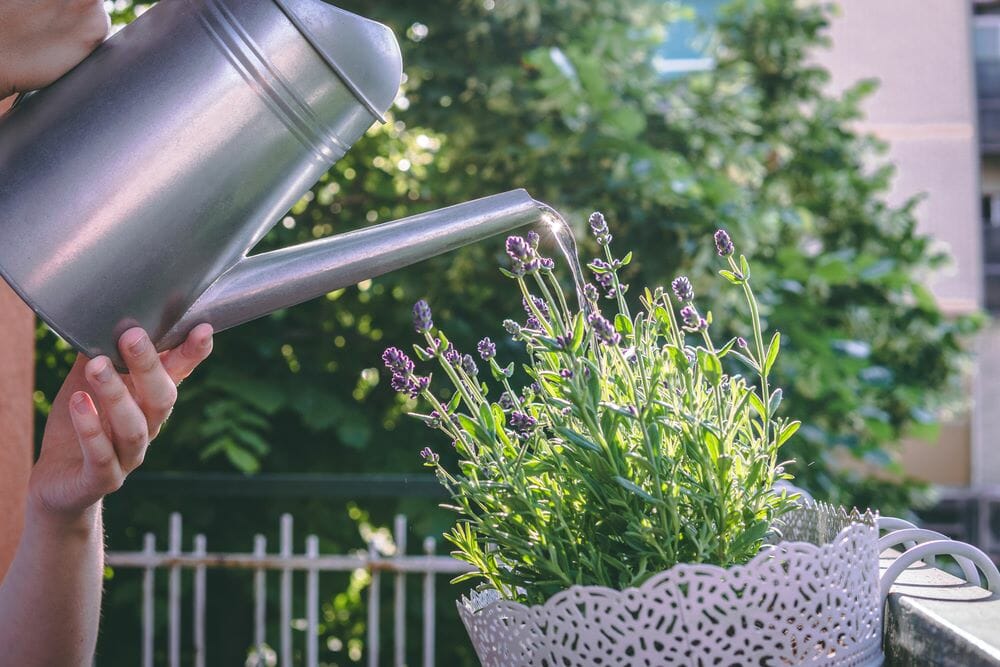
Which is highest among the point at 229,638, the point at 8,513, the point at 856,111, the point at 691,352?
the point at 691,352

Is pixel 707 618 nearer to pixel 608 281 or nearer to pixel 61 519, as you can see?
pixel 608 281

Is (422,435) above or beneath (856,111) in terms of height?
beneath


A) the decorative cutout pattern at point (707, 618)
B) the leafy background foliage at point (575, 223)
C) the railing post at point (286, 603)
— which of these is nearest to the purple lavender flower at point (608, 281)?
the decorative cutout pattern at point (707, 618)

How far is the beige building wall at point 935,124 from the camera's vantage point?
1107 cm

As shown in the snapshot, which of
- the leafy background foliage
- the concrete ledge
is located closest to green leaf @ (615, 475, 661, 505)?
the concrete ledge

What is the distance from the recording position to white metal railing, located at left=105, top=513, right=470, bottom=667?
3.16 metres

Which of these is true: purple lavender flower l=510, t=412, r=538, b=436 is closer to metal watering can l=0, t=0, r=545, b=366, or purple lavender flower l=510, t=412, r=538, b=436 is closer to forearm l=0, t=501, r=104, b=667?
metal watering can l=0, t=0, r=545, b=366

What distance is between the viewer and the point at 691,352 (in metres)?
0.77

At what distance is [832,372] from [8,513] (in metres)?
2.69

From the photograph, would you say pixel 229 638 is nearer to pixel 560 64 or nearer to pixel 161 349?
pixel 560 64

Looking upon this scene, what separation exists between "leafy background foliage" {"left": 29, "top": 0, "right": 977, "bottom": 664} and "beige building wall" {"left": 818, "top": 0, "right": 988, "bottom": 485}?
24.8 feet

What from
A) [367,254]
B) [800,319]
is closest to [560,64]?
[800,319]

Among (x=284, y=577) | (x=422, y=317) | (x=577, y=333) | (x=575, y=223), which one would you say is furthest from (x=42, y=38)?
(x=284, y=577)

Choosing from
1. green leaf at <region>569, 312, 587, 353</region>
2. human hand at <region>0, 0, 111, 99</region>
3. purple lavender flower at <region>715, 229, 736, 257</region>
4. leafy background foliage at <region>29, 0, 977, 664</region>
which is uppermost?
human hand at <region>0, 0, 111, 99</region>
